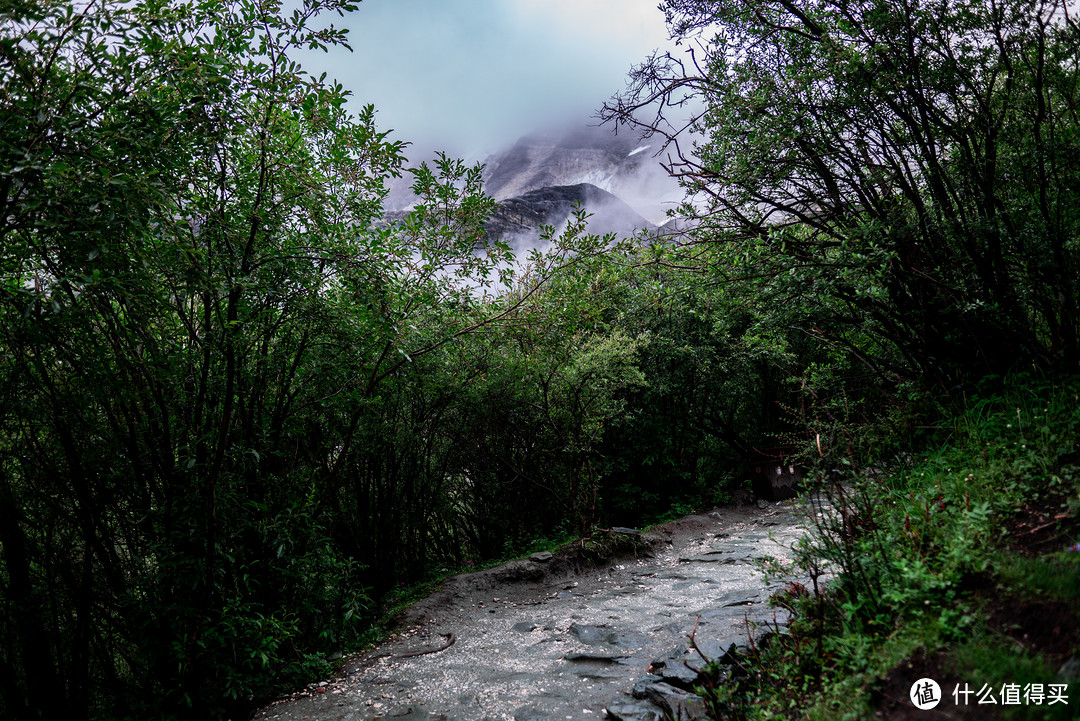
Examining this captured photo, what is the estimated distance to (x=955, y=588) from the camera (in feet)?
7.78

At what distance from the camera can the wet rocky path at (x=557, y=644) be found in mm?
3676

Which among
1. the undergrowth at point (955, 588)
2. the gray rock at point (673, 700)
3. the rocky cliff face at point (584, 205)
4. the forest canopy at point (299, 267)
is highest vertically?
the rocky cliff face at point (584, 205)

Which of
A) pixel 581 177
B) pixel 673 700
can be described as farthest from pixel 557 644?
pixel 581 177

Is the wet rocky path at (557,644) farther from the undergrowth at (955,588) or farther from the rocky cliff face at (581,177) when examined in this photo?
the rocky cliff face at (581,177)

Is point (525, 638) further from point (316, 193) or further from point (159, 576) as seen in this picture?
point (316, 193)

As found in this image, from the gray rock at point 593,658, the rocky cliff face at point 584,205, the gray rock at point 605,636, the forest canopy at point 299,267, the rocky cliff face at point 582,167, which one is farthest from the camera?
the rocky cliff face at point 582,167

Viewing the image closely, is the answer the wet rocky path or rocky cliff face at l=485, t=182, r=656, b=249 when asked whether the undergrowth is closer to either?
the wet rocky path

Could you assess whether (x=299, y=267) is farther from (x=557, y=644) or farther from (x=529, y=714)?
(x=557, y=644)

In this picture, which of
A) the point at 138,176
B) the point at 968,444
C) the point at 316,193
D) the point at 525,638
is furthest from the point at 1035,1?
the point at 525,638

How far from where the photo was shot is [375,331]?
14.3 feet

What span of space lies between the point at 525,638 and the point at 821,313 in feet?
13.5
